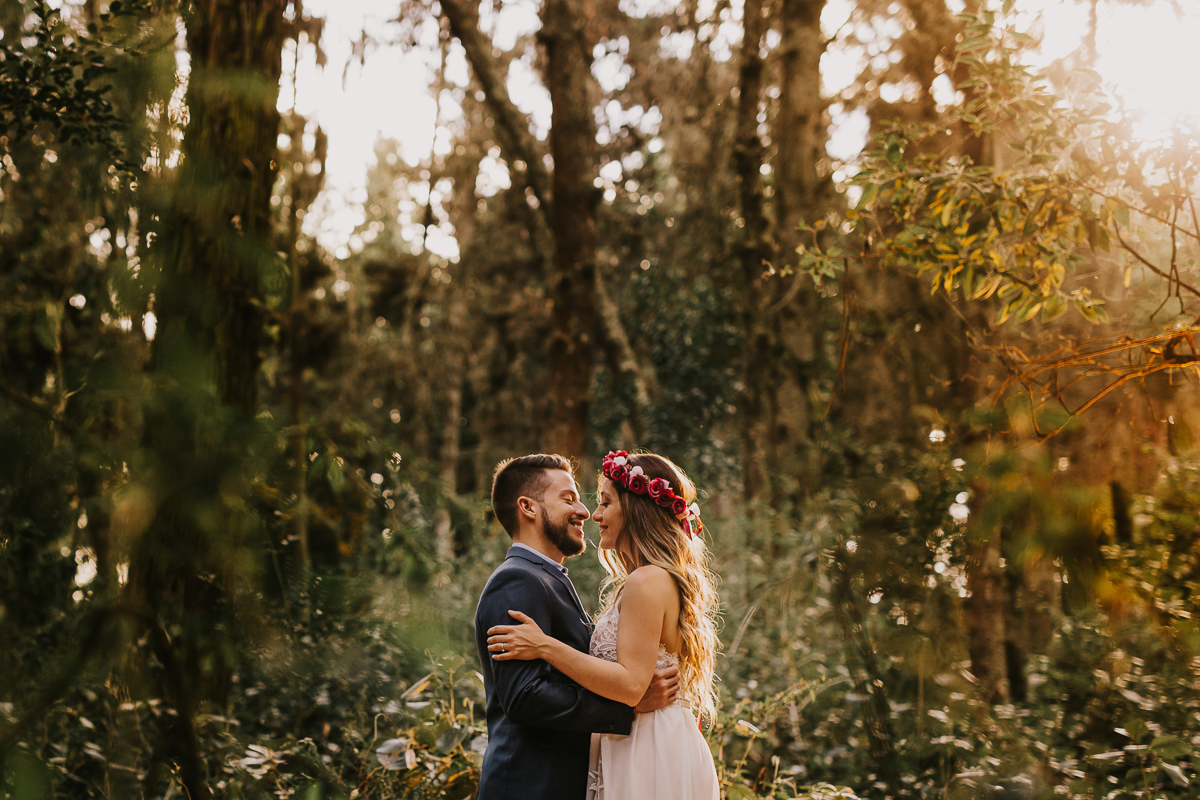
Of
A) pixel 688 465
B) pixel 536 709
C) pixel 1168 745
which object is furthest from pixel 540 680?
pixel 688 465

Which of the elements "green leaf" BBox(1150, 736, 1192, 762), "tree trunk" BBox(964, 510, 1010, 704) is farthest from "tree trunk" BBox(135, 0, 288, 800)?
"tree trunk" BBox(964, 510, 1010, 704)

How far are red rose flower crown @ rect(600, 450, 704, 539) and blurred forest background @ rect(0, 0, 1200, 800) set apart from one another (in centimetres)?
54

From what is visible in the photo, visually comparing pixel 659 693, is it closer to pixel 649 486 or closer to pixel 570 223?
pixel 649 486

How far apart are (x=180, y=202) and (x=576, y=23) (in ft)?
28.2

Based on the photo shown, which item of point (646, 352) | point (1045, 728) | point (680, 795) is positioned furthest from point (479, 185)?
point (680, 795)

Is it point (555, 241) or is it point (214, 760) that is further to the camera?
point (555, 241)

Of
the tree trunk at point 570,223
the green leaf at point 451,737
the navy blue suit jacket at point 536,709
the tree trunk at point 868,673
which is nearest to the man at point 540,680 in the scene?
the navy blue suit jacket at point 536,709

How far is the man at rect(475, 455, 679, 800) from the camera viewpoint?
7.90 ft

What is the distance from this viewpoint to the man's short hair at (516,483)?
2875 mm

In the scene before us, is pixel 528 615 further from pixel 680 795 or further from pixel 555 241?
pixel 555 241

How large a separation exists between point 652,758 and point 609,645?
381 millimetres

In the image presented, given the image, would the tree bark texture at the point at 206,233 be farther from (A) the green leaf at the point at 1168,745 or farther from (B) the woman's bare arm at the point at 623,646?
(A) the green leaf at the point at 1168,745

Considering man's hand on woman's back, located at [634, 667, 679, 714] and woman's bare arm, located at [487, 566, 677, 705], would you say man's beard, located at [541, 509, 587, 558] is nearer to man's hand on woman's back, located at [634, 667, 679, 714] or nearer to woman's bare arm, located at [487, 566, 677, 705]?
woman's bare arm, located at [487, 566, 677, 705]

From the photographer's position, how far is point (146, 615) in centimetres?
136
